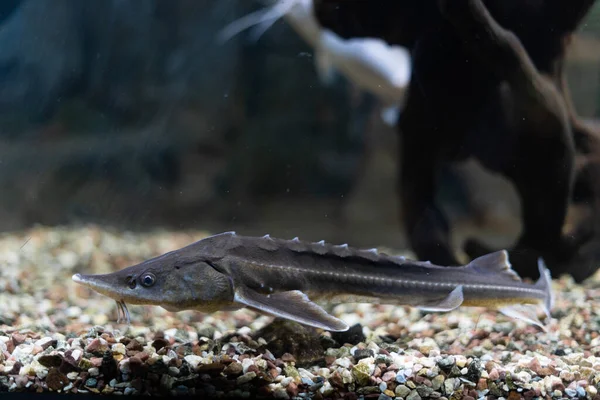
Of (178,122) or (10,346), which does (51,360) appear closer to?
(10,346)

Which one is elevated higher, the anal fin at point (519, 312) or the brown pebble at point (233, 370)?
the brown pebble at point (233, 370)

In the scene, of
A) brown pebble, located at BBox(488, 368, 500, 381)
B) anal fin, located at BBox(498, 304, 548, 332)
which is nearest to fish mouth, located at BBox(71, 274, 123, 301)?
brown pebble, located at BBox(488, 368, 500, 381)

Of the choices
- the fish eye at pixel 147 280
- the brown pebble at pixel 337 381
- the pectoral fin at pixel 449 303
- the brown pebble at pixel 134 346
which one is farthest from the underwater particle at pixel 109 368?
the pectoral fin at pixel 449 303

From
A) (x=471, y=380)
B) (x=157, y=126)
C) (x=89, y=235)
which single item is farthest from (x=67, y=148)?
(x=471, y=380)

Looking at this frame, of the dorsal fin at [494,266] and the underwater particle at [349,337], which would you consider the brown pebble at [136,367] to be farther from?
the dorsal fin at [494,266]

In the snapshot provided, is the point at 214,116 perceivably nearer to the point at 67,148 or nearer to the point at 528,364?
the point at 67,148

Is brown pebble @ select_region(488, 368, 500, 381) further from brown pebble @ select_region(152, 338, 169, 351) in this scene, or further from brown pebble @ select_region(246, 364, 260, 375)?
brown pebble @ select_region(152, 338, 169, 351)
